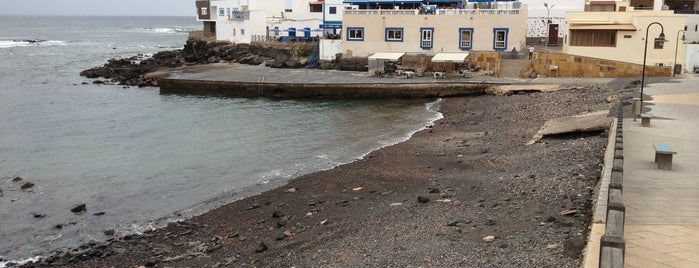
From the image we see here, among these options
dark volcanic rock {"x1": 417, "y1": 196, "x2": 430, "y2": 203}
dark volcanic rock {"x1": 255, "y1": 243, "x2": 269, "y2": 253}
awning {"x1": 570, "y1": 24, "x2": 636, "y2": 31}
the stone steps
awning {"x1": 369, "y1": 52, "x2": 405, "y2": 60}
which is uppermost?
awning {"x1": 570, "y1": 24, "x2": 636, "y2": 31}

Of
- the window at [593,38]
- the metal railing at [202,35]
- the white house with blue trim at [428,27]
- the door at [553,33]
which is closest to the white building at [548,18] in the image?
the door at [553,33]

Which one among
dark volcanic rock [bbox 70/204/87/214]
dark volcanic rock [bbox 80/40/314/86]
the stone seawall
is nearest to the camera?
dark volcanic rock [bbox 70/204/87/214]

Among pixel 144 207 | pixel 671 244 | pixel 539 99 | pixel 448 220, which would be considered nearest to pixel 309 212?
pixel 448 220

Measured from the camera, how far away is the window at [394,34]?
48903mm

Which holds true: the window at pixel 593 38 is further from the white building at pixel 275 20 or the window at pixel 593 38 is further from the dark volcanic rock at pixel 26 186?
the dark volcanic rock at pixel 26 186

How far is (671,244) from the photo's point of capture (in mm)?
7922

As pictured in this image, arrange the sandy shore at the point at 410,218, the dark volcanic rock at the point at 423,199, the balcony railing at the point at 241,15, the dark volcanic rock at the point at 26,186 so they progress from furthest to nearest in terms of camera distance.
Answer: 1. the balcony railing at the point at 241,15
2. the dark volcanic rock at the point at 26,186
3. the dark volcanic rock at the point at 423,199
4. the sandy shore at the point at 410,218

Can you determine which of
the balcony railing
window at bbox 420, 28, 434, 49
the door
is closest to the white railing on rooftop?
window at bbox 420, 28, 434, 49

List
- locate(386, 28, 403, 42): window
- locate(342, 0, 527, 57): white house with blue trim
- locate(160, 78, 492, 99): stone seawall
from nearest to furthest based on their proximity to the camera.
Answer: locate(160, 78, 492, 99): stone seawall
locate(342, 0, 527, 57): white house with blue trim
locate(386, 28, 403, 42): window

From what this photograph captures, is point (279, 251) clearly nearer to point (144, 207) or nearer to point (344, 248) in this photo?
point (344, 248)

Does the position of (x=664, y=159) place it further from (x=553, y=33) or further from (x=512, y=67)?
(x=553, y=33)

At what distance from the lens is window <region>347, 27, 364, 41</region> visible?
1977 inches

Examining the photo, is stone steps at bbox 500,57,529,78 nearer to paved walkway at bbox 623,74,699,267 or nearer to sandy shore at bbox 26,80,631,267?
sandy shore at bbox 26,80,631,267

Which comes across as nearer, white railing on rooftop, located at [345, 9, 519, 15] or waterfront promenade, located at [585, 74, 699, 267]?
waterfront promenade, located at [585, 74, 699, 267]
